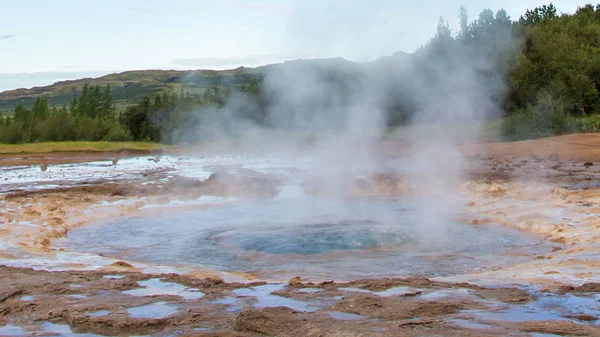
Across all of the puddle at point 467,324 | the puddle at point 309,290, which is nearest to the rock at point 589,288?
the puddle at point 467,324

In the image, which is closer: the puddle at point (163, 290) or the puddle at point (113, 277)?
the puddle at point (163, 290)

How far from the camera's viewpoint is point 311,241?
28.9ft

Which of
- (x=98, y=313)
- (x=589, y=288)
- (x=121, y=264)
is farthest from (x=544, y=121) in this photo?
(x=98, y=313)

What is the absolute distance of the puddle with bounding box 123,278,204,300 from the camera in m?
5.70

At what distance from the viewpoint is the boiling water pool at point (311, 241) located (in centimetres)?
752

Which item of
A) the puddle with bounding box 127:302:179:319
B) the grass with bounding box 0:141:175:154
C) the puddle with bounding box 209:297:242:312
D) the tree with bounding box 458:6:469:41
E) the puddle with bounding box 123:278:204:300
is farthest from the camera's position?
the grass with bounding box 0:141:175:154

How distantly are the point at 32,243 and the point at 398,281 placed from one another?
5589mm

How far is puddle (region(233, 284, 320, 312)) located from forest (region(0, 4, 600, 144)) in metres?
11.5

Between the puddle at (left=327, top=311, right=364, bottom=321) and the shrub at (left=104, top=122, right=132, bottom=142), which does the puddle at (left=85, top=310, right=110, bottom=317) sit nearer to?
the puddle at (left=327, top=311, right=364, bottom=321)

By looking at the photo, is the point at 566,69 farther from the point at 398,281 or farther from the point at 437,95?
the point at 398,281

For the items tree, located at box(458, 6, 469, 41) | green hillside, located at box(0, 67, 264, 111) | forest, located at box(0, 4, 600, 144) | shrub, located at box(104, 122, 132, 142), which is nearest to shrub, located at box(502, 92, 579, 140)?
forest, located at box(0, 4, 600, 144)

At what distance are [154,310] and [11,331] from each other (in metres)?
1.04

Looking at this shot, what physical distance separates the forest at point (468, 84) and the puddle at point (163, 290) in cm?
1140

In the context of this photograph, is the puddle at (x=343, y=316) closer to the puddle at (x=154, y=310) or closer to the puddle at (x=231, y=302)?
the puddle at (x=231, y=302)
